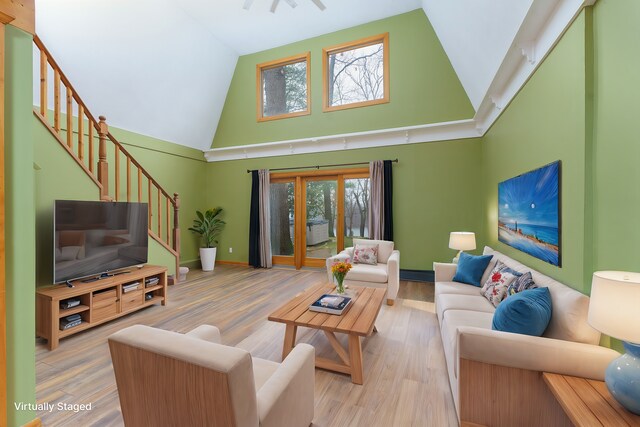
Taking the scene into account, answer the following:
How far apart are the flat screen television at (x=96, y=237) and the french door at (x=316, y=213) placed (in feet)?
9.44

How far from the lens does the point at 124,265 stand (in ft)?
11.7

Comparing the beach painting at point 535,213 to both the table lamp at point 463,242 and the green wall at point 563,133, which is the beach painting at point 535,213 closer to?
the green wall at point 563,133

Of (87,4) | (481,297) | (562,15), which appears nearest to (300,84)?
(87,4)

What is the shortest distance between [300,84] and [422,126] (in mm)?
2742

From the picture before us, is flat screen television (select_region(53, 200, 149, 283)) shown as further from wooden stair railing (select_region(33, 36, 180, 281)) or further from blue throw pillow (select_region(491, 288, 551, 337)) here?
blue throw pillow (select_region(491, 288, 551, 337))

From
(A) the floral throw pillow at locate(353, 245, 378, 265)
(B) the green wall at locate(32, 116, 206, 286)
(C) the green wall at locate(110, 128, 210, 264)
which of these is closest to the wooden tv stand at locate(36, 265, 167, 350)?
(B) the green wall at locate(32, 116, 206, 286)

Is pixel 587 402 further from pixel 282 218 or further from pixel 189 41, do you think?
pixel 189 41

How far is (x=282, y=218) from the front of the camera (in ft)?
20.6

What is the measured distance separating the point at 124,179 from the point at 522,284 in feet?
19.3

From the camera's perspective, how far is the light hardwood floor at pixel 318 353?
180 centimetres

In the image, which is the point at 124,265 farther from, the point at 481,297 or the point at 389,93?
the point at 389,93

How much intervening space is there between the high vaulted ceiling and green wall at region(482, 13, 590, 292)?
53 cm

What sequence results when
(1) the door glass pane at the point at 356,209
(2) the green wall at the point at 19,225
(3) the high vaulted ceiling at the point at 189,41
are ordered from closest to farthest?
(2) the green wall at the point at 19,225
(3) the high vaulted ceiling at the point at 189,41
(1) the door glass pane at the point at 356,209

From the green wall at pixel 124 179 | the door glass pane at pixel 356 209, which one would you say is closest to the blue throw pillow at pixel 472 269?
the door glass pane at pixel 356 209
